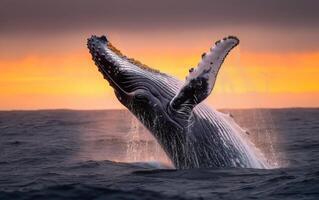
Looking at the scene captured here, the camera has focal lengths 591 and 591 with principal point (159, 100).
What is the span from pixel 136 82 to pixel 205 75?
1.40m

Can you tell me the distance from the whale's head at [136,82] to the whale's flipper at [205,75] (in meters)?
0.57

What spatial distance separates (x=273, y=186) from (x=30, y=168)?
7.05m

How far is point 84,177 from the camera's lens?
11594 millimetres

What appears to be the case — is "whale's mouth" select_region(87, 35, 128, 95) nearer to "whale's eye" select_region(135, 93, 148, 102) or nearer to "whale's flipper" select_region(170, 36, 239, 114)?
"whale's eye" select_region(135, 93, 148, 102)

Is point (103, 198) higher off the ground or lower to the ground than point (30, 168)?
lower

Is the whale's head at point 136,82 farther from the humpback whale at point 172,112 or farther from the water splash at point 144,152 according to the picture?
the water splash at point 144,152

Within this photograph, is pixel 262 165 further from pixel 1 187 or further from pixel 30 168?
pixel 30 168

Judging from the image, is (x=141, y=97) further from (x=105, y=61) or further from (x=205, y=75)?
(x=205, y=75)

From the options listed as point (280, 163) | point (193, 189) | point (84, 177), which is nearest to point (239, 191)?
point (193, 189)

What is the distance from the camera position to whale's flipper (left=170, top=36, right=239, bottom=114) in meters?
9.41

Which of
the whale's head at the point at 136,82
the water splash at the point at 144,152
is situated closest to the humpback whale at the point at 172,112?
the whale's head at the point at 136,82

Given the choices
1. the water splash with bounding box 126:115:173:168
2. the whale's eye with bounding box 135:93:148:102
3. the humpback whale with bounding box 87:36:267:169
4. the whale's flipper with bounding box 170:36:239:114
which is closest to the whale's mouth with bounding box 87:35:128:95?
the humpback whale with bounding box 87:36:267:169

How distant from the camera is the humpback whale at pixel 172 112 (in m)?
10.1

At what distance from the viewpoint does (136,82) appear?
33.5ft
